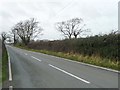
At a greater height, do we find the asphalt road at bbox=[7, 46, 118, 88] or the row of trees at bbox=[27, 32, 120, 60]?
the row of trees at bbox=[27, 32, 120, 60]

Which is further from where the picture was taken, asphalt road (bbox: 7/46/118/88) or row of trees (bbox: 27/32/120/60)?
row of trees (bbox: 27/32/120/60)

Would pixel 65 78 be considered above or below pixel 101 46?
below

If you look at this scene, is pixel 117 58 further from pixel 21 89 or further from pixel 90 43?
pixel 21 89

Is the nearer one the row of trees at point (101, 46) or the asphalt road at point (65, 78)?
the asphalt road at point (65, 78)

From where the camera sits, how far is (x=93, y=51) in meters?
29.4

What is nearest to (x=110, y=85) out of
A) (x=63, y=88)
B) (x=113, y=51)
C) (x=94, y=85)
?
(x=94, y=85)

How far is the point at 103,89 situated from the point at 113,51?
48.1ft

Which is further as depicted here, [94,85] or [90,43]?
[90,43]

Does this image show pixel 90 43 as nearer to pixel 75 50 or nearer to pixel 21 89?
pixel 75 50

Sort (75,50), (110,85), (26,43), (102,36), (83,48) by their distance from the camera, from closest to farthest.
A: (110,85) → (102,36) → (83,48) → (75,50) → (26,43)

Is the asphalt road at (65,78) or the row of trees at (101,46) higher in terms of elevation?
the row of trees at (101,46)

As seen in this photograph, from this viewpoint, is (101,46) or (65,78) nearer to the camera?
(65,78)

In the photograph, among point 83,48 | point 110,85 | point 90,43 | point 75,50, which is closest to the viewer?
point 110,85

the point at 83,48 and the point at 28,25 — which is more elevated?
the point at 28,25
